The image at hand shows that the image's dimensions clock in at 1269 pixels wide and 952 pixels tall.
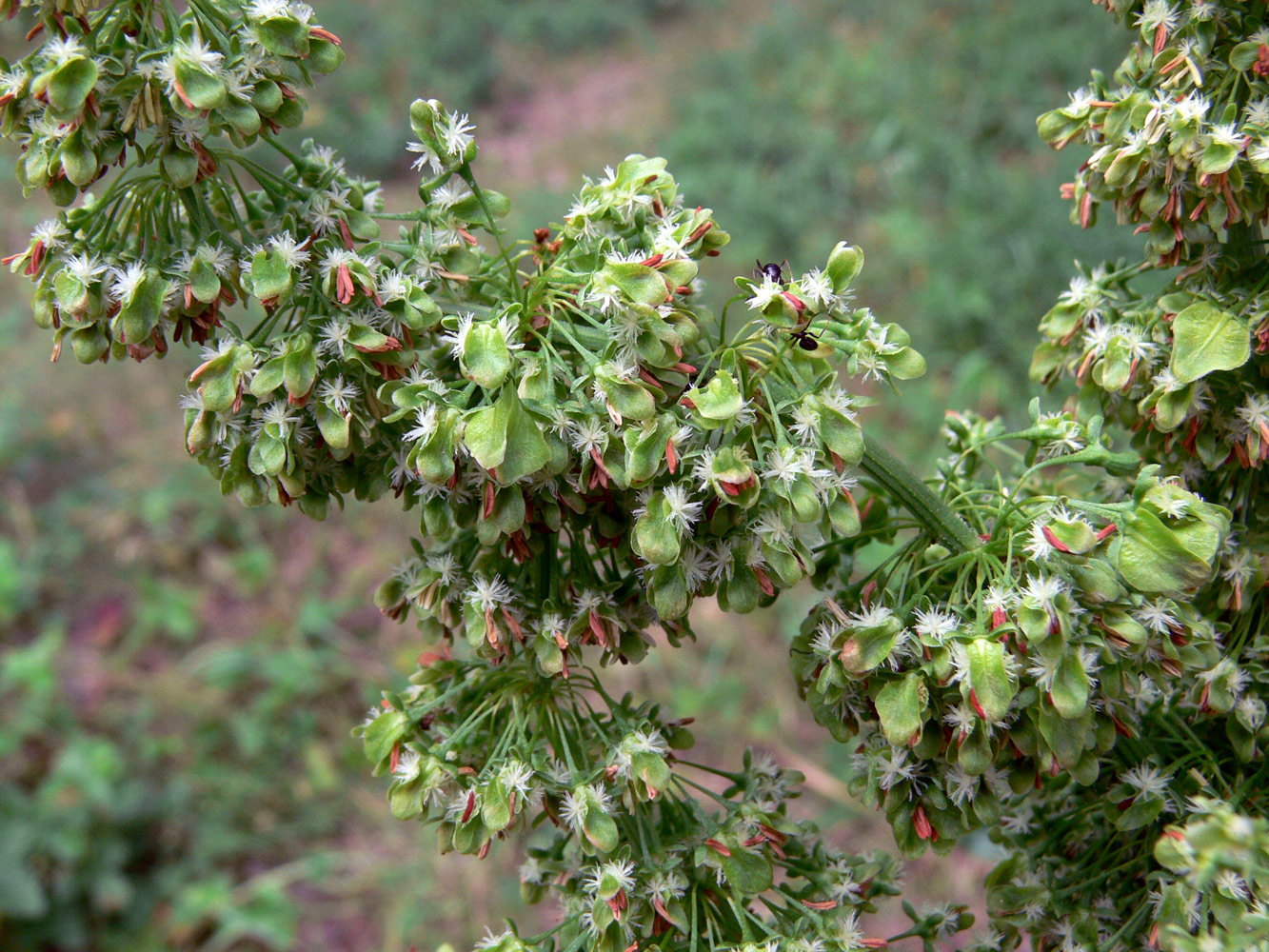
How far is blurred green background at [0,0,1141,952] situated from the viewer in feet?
12.4

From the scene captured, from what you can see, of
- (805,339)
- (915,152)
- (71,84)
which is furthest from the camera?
(915,152)

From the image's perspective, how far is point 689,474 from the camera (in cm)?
106

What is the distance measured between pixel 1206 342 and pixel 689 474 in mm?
668

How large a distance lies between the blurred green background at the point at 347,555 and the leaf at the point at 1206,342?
9.05ft

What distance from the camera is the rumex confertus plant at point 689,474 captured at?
104 cm

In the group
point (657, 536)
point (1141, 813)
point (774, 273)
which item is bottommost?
point (1141, 813)

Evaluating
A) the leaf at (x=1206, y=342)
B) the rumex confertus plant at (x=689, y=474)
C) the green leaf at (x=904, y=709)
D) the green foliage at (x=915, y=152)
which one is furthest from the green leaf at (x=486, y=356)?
the green foliage at (x=915, y=152)

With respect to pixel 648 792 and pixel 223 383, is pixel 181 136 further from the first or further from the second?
pixel 648 792

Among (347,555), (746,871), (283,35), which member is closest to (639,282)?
(283,35)

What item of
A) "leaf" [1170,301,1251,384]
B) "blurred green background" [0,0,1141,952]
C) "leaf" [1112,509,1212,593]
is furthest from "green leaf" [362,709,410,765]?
"blurred green background" [0,0,1141,952]

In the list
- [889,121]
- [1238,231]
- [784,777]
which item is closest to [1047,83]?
[889,121]

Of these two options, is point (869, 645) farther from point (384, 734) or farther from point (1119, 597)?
point (384, 734)

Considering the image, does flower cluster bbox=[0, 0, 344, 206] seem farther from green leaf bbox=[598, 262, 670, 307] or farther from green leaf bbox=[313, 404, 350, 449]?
green leaf bbox=[598, 262, 670, 307]

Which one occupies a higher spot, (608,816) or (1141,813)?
(608,816)
